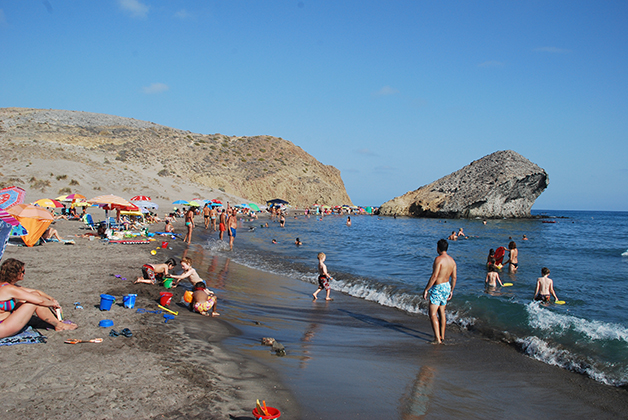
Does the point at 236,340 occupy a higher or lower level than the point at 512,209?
lower

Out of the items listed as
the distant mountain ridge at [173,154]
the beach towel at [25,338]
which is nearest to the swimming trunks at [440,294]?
the beach towel at [25,338]

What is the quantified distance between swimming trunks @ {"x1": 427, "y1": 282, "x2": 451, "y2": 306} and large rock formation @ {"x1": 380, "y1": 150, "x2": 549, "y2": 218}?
4124 centimetres

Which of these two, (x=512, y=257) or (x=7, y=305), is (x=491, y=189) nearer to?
(x=512, y=257)

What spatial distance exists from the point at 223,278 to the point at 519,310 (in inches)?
278

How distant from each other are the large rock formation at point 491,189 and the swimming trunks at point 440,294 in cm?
4124

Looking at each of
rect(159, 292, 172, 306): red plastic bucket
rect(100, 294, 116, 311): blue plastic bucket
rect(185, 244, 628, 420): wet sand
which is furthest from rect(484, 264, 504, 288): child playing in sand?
rect(100, 294, 116, 311): blue plastic bucket

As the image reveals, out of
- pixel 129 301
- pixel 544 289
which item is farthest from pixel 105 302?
pixel 544 289

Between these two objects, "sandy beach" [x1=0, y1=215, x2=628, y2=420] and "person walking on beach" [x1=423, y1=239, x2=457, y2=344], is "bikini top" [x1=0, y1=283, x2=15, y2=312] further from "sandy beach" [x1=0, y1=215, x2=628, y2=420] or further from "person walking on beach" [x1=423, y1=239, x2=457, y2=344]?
"person walking on beach" [x1=423, y1=239, x2=457, y2=344]

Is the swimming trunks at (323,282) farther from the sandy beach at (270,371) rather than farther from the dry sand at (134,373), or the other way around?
the dry sand at (134,373)

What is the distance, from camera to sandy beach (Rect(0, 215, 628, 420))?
11.8ft

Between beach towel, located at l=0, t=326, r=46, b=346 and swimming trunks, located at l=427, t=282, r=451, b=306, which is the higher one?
swimming trunks, located at l=427, t=282, r=451, b=306

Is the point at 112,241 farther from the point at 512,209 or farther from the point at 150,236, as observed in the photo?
the point at 512,209

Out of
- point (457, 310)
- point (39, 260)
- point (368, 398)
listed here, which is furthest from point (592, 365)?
point (39, 260)

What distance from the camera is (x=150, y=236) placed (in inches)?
694
